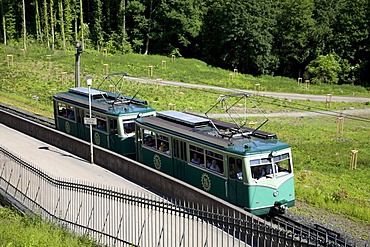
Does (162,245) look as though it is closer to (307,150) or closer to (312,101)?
(307,150)

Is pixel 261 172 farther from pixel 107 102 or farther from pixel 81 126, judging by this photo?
pixel 81 126

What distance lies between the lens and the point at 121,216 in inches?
581

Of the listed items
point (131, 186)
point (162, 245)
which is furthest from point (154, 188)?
point (162, 245)

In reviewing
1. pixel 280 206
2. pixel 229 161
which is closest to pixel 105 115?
pixel 229 161

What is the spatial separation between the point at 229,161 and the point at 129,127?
8.41m

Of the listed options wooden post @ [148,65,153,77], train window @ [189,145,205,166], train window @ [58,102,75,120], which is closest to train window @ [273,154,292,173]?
train window @ [189,145,205,166]

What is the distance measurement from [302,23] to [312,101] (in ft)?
82.1

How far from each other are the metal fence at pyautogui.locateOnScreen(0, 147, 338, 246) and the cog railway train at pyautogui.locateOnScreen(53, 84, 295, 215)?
5.38 feet

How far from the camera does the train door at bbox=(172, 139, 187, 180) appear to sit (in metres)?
20.8

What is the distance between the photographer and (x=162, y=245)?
13.9 meters

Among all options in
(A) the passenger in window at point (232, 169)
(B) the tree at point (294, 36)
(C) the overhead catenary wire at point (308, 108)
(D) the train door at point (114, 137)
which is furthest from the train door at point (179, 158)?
(B) the tree at point (294, 36)

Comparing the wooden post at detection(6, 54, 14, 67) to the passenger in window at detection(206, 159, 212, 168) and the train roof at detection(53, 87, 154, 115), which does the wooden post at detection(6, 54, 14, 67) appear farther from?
the passenger in window at detection(206, 159, 212, 168)

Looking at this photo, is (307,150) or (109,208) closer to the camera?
(109,208)

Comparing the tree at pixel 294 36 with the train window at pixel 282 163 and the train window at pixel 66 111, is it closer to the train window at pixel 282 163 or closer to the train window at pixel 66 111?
the train window at pixel 66 111
